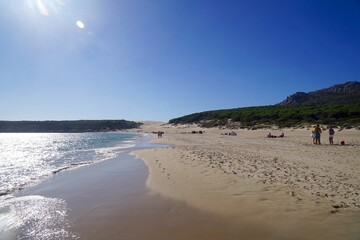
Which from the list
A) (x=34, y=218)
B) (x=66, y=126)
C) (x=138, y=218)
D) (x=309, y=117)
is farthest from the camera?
(x=66, y=126)

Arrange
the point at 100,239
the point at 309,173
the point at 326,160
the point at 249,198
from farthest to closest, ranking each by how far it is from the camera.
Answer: the point at 326,160
the point at 309,173
the point at 249,198
the point at 100,239

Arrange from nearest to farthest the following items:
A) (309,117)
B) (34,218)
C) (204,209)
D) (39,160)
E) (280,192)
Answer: (34,218)
(204,209)
(280,192)
(39,160)
(309,117)

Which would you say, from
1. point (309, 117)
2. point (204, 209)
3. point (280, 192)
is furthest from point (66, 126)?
point (280, 192)

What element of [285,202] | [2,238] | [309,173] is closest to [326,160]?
[309,173]

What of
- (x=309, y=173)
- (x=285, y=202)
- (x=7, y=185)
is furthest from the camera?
(x=7, y=185)

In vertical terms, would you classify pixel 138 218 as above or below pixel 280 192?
below

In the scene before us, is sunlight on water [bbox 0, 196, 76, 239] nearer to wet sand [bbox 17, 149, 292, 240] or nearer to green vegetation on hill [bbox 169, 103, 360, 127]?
wet sand [bbox 17, 149, 292, 240]

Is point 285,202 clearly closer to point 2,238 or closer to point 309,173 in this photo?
point 309,173

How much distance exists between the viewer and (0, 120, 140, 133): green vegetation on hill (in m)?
143

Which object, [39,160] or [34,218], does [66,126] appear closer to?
[39,160]

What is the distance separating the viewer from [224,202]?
7.88 metres

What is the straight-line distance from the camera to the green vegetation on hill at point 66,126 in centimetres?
14288

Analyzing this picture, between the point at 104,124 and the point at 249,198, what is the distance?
479 ft

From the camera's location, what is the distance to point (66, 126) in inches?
6383
